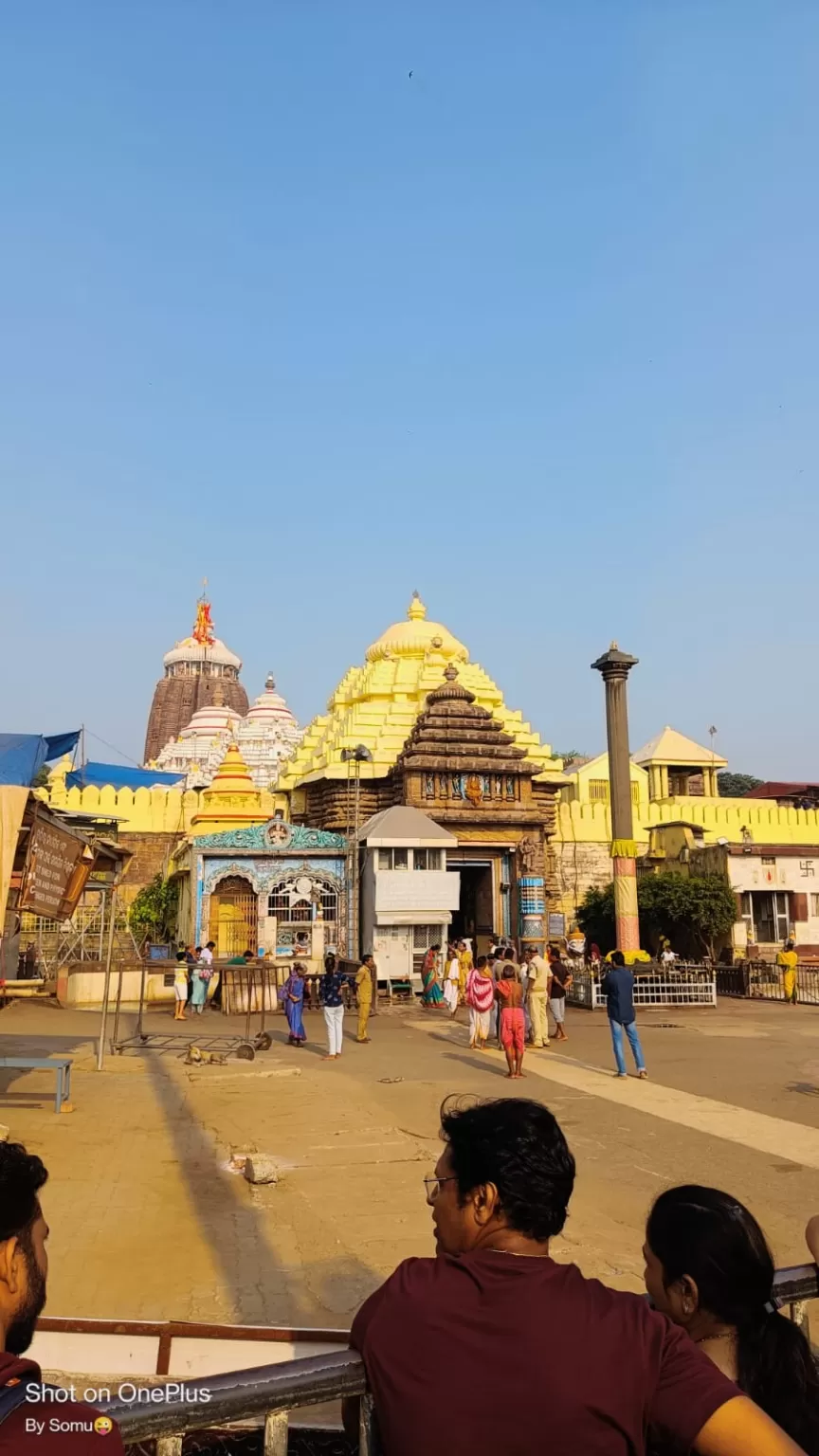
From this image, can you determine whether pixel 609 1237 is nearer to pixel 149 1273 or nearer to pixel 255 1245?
pixel 255 1245

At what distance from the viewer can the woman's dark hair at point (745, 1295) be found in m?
2.26

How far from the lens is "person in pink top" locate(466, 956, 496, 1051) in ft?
47.4

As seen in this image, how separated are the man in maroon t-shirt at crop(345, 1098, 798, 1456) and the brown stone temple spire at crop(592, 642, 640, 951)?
80.4 feet

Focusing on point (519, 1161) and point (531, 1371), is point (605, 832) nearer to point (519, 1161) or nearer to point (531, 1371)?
point (519, 1161)

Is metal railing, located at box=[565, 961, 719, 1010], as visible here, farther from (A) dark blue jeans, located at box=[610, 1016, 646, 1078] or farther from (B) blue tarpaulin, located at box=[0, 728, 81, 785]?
(B) blue tarpaulin, located at box=[0, 728, 81, 785]

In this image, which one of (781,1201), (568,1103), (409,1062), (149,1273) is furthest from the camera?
(409,1062)

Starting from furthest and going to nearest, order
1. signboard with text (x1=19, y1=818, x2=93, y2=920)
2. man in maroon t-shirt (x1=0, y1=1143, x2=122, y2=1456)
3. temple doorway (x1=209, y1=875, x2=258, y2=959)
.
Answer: temple doorway (x1=209, y1=875, x2=258, y2=959)
signboard with text (x1=19, y1=818, x2=93, y2=920)
man in maroon t-shirt (x1=0, y1=1143, x2=122, y2=1456)

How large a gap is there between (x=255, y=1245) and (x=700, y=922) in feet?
76.5

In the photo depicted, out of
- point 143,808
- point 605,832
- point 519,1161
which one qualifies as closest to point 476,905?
point 605,832

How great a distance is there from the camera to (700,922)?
27438 millimetres

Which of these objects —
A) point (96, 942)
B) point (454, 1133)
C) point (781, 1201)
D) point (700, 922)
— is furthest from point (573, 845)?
point (454, 1133)

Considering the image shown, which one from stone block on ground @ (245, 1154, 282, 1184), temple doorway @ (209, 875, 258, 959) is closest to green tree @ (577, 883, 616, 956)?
temple doorway @ (209, 875, 258, 959)

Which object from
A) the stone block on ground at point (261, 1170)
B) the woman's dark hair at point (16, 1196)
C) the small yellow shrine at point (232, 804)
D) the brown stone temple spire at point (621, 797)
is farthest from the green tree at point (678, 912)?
the woman's dark hair at point (16, 1196)

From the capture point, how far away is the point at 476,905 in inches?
1125
